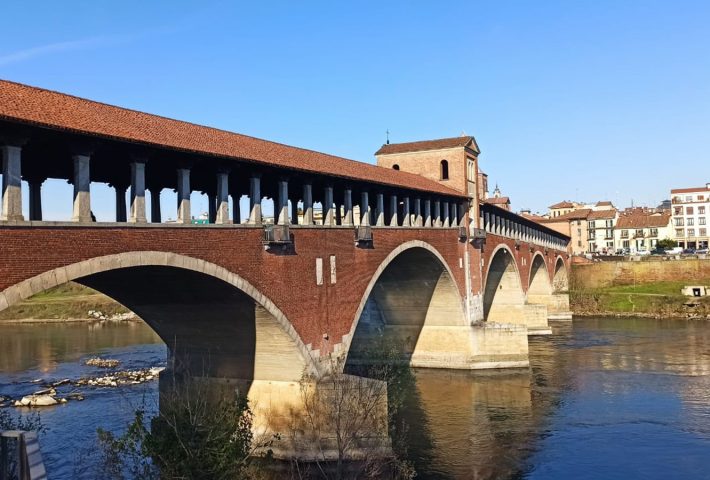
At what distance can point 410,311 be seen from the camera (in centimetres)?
4147

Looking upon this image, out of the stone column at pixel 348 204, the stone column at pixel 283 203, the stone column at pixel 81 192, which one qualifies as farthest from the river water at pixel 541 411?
the stone column at pixel 348 204

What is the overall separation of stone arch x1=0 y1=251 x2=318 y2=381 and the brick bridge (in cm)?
6

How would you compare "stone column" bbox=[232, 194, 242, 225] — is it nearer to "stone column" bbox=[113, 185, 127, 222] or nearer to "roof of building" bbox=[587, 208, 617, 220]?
"stone column" bbox=[113, 185, 127, 222]

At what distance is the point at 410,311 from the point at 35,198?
89.0ft

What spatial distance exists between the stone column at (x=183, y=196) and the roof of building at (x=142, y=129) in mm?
805

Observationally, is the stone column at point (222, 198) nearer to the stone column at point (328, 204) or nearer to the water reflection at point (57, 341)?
the stone column at point (328, 204)

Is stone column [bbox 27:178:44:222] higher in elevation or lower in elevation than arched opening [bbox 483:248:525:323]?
higher

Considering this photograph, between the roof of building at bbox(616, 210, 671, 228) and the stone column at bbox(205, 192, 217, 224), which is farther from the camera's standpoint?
the roof of building at bbox(616, 210, 671, 228)

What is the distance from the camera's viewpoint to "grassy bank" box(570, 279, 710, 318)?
214 feet

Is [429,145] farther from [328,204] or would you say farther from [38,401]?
[38,401]

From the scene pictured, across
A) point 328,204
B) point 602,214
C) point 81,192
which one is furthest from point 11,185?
point 602,214

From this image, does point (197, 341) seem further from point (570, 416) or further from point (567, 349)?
point (567, 349)

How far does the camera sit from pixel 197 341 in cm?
2380

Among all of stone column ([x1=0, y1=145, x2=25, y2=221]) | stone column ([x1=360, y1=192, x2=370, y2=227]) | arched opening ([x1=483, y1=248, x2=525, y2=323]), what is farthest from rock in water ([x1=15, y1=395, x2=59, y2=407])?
arched opening ([x1=483, y1=248, x2=525, y2=323])
